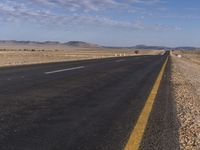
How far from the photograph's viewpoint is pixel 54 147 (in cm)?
547

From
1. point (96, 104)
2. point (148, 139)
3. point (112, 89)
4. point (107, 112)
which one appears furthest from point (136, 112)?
point (112, 89)

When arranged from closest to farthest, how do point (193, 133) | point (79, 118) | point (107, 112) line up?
point (193, 133), point (79, 118), point (107, 112)

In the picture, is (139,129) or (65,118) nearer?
(139,129)

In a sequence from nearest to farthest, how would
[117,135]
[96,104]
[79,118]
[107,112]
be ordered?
[117,135] < [79,118] < [107,112] < [96,104]

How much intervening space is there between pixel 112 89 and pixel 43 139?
25.3 feet

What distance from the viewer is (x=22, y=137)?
19.7ft

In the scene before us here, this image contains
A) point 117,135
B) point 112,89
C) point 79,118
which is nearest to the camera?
point 117,135

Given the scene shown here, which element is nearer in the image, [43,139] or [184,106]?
[43,139]

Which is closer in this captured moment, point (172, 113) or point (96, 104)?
point (172, 113)

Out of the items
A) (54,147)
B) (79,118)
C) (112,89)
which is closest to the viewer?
(54,147)

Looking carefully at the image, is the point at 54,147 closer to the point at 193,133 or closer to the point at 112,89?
the point at 193,133

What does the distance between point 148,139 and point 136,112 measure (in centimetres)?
255

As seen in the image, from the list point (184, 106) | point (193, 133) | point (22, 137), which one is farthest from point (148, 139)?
point (184, 106)

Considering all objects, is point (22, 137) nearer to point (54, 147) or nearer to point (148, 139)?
point (54, 147)
